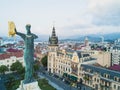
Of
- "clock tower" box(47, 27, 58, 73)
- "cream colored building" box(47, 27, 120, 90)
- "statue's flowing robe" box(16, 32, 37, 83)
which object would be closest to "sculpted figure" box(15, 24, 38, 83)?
"statue's flowing robe" box(16, 32, 37, 83)

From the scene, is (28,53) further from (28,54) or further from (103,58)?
(103,58)

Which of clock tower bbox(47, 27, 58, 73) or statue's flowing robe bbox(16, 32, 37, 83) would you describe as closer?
statue's flowing robe bbox(16, 32, 37, 83)

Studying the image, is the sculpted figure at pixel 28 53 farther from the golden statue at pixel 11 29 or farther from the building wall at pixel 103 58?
the building wall at pixel 103 58

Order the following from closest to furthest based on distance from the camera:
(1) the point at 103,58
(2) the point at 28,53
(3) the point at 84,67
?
(2) the point at 28,53 < (3) the point at 84,67 < (1) the point at 103,58

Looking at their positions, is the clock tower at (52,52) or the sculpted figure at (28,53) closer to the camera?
the sculpted figure at (28,53)

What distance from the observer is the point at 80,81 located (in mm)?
60812

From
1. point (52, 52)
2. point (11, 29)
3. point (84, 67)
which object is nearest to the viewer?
point (11, 29)

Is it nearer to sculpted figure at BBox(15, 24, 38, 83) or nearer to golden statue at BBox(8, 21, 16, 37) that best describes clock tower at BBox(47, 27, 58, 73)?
sculpted figure at BBox(15, 24, 38, 83)

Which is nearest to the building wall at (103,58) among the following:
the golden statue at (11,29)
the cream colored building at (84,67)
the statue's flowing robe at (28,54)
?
the cream colored building at (84,67)

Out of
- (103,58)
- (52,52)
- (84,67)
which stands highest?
(52,52)

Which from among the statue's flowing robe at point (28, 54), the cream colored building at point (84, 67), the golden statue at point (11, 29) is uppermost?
the golden statue at point (11, 29)

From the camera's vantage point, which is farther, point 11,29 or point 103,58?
point 103,58

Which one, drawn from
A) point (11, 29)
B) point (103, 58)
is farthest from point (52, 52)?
point (11, 29)

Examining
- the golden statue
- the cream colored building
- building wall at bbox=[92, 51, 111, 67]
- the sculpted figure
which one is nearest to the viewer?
the golden statue
